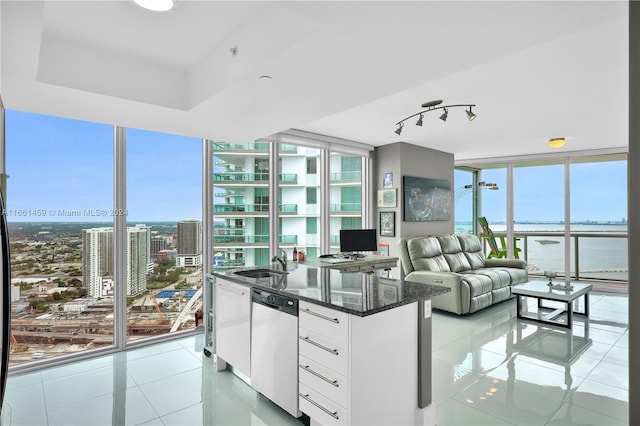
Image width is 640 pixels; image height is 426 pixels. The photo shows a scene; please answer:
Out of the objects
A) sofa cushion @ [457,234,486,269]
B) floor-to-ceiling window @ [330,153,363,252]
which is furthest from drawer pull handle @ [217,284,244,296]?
sofa cushion @ [457,234,486,269]

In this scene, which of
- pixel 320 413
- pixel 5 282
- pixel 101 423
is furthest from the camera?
pixel 101 423

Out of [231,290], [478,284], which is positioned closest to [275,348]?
[231,290]

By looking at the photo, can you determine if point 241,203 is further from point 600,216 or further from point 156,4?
point 600,216

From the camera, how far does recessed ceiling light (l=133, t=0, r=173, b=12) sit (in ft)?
5.84

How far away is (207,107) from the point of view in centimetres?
275

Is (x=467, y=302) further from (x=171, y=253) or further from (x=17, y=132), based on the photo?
(x=17, y=132)

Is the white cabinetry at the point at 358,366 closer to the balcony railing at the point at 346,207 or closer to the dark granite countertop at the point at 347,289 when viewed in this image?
the dark granite countertop at the point at 347,289

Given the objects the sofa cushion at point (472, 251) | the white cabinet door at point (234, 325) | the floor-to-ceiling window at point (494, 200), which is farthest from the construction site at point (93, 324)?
the floor-to-ceiling window at point (494, 200)

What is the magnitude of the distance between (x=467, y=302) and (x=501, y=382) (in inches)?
67.6

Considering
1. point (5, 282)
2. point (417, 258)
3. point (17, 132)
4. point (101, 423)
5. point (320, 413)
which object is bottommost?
point (101, 423)

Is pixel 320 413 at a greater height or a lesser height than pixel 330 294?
lesser

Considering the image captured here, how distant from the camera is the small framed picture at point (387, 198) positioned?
18.2 feet

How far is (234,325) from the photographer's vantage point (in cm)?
277

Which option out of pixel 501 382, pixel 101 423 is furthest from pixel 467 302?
pixel 101 423
